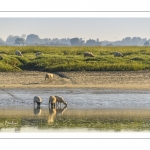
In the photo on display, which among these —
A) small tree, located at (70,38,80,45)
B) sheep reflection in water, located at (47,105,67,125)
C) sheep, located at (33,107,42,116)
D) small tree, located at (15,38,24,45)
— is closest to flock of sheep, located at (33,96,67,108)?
sheep reflection in water, located at (47,105,67,125)

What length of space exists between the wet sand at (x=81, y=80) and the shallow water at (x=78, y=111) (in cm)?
95

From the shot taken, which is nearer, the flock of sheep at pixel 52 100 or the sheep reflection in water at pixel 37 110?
the sheep reflection in water at pixel 37 110

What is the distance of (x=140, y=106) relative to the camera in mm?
17547

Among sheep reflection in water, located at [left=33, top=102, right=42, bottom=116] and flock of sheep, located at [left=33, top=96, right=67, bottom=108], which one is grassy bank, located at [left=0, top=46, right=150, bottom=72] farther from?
sheep reflection in water, located at [left=33, top=102, right=42, bottom=116]

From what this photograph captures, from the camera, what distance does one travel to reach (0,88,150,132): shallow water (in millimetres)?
13672

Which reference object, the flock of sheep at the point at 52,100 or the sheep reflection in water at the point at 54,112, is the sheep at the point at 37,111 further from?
the flock of sheep at the point at 52,100

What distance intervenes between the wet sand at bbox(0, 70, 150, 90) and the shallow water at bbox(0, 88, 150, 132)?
0.95 meters

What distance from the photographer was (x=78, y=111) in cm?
1617

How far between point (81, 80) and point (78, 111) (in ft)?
23.1

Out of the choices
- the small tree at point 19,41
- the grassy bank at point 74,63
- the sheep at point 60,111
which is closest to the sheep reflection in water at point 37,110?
the sheep at point 60,111

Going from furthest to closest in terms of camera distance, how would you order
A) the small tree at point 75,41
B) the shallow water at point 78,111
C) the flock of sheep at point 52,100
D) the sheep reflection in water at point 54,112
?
the small tree at point 75,41 → the flock of sheep at point 52,100 → the sheep reflection in water at point 54,112 → the shallow water at point 78,111

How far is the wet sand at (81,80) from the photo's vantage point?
2222 centimetres

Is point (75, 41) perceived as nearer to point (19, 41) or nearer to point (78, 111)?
point (19, 41)

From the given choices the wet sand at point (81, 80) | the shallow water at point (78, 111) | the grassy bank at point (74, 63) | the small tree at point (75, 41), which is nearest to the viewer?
the shallow water at point (78, 111)
